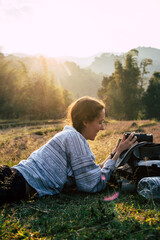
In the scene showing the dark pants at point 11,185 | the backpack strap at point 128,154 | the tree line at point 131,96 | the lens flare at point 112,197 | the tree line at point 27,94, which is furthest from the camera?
the tree line at point 131,96

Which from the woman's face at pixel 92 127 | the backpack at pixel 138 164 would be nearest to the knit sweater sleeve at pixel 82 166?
the woman's face at pixel 92 127

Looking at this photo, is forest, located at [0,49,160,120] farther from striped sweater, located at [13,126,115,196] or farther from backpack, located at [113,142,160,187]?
striped sweater, located at [13,126,115,196]

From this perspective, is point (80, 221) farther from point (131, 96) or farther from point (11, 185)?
point (131, 96)

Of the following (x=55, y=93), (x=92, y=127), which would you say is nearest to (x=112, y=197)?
(x=92, y=127)

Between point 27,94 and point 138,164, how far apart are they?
101 feet

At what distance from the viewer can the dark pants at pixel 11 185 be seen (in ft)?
8.60

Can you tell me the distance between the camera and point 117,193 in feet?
9.65

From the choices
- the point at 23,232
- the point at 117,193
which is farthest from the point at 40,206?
the point at 117,193

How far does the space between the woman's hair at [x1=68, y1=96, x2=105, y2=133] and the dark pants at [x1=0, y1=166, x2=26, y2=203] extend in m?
0.91

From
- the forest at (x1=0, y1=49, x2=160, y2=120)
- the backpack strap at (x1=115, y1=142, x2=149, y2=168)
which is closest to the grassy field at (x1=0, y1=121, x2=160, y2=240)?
the backpack strap at (x1=115, y1=142, x2=149, y2=168)

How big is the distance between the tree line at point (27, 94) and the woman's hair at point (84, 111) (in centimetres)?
2522

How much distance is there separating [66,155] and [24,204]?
0.71 m

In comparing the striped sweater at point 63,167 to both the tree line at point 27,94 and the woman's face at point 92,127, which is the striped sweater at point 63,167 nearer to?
the woman's face at point 92,127

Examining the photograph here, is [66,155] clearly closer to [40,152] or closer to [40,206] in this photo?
[40,152]
